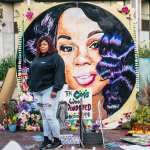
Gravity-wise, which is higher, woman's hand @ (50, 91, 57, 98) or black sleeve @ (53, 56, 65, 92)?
black sleeve @ (53, 56, 65, 92)

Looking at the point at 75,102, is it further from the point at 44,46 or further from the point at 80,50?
the point at 44,46

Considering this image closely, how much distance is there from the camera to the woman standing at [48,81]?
984 cm

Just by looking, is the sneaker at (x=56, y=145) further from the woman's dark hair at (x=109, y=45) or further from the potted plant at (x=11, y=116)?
the woman's dark hair at (x=109, y=45)

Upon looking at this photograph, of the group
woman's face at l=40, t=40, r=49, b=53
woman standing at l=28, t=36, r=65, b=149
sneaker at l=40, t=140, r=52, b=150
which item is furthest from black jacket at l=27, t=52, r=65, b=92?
sneaker at l=40, t=140, r=52, b=150

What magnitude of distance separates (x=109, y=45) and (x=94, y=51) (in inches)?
14.4

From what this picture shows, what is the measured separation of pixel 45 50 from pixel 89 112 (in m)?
2.71

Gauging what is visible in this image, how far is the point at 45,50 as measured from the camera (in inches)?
393

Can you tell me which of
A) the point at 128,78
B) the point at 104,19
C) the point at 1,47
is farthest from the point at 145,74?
the point at 1,47

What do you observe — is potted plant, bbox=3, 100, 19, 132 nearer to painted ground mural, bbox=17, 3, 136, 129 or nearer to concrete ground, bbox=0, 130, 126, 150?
concrete ground, bbox=0, 130, 126, 150

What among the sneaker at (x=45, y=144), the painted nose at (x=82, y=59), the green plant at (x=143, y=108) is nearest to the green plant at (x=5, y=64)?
the painted nose at (x=82, y=59)

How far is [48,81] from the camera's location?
9.90 metres

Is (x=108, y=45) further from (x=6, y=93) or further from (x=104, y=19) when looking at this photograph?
(x=6, y=93)

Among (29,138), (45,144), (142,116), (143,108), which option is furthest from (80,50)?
(45,144)

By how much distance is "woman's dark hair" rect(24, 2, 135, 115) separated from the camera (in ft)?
41.0
